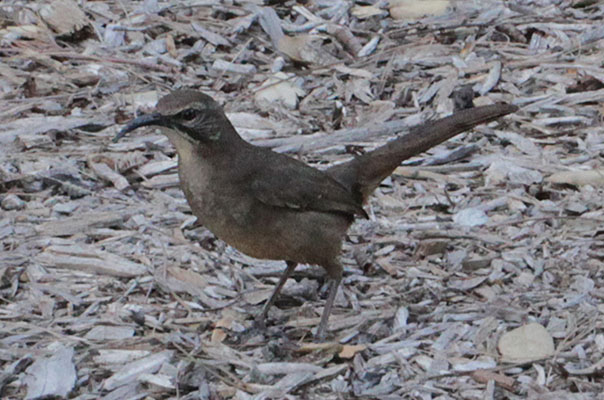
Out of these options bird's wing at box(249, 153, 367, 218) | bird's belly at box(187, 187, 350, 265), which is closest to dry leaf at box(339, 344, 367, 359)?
bird's belly at box(187, 187, 350, 265)

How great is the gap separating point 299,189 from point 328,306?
61cm

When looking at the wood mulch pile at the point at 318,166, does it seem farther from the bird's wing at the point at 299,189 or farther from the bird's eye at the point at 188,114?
the bird's eye at the point at 188,114

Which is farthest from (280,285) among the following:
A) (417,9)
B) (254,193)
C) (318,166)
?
(417,9)

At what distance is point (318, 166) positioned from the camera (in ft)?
23.1

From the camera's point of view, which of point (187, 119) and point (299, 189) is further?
point (299, 189)

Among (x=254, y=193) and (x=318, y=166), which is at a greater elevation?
(x=254, y=193)

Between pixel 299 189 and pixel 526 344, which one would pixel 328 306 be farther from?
pixel 526 344

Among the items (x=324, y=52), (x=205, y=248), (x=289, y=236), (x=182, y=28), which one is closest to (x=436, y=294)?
(x=289, y=236)

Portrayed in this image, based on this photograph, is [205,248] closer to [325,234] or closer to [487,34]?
[325,234]

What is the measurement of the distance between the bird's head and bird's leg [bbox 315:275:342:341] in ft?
3.06

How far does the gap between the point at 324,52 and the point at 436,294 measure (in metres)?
2.78

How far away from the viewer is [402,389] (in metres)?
5.00

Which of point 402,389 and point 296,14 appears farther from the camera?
point 296,14

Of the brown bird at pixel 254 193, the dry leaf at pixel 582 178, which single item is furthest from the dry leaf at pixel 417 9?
the brown bird at pixel 254 193
